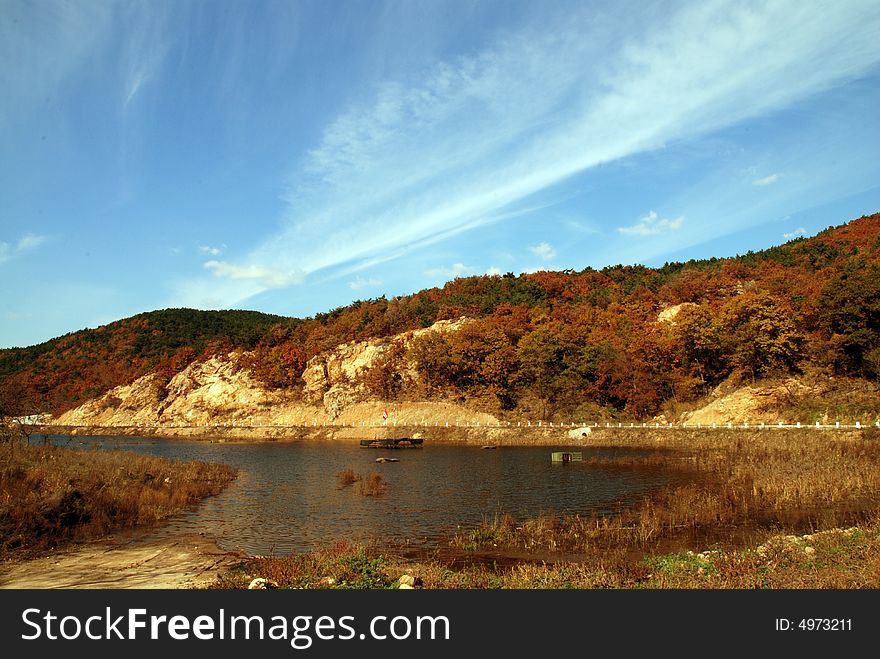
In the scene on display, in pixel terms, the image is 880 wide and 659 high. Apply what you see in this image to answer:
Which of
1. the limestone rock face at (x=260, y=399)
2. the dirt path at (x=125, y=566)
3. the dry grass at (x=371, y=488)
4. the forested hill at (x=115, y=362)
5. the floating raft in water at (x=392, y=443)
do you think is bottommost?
the floating raft in water at (x=392, y=443)

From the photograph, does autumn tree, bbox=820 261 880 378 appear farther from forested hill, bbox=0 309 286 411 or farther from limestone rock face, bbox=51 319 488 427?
forested hill, bbox=0 309 286 411

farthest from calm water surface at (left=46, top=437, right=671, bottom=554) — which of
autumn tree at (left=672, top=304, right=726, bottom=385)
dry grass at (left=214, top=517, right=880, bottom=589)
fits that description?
autumn tree at (left=672, top=304, right=726, bottom=385)

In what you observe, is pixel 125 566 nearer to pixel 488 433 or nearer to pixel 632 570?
pixel 632 570

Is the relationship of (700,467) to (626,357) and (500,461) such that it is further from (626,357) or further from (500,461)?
(626,357)

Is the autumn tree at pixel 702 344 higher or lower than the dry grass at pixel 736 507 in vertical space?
higher

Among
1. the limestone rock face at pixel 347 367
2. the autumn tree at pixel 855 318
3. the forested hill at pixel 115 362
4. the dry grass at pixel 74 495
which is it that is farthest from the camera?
the forested hill at pixel 115 362

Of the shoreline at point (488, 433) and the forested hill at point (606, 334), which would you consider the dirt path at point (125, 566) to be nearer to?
the forested hill at point (606, 334)

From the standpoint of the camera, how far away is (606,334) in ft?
336

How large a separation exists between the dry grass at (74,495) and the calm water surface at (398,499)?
1716 millimetres

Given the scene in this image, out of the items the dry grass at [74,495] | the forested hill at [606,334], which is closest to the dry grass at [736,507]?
the dry grass at [74,495]

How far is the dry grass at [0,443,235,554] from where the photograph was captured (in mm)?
19547

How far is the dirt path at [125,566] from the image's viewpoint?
1496 centimetres

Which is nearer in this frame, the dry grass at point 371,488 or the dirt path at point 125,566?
the dirt path at point 125,566

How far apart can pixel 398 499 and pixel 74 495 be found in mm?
16363
